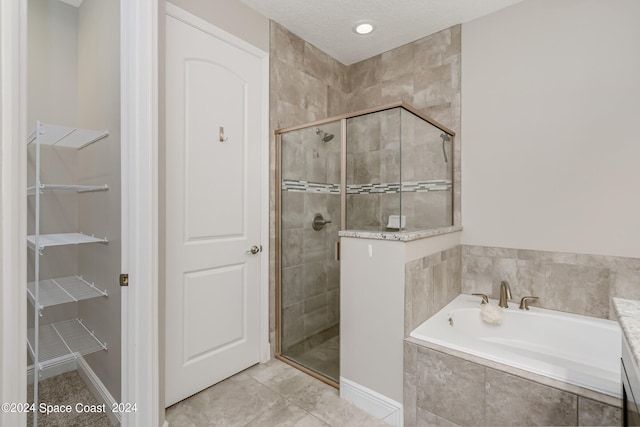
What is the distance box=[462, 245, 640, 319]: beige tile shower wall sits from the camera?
188 cm

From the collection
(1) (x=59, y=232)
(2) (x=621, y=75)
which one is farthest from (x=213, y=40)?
(2) (x=621, y=75)

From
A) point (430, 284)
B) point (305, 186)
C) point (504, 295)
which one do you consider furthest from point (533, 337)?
point (305, 186)

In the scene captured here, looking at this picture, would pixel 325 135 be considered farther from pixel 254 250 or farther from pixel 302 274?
pixel 302 274

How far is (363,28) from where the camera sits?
96.3 inches

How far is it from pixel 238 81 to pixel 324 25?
0.90 meters

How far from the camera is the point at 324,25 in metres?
2.44

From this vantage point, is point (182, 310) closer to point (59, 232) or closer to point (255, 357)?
point (255, 357)

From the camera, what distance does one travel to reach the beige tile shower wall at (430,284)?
A: 1.69 meters

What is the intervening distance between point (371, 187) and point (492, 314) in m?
1.17

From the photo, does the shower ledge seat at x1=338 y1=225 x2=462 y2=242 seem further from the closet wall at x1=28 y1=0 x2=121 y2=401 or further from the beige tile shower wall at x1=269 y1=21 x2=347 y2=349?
the closet wall at x1=28 y1=0 x2=121 y2=401

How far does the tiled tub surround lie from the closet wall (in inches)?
60.0

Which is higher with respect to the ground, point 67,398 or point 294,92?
point 294,92

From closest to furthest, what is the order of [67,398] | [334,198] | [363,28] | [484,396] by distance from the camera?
[484,396] → [67,398] → [334,198] → [363,28]

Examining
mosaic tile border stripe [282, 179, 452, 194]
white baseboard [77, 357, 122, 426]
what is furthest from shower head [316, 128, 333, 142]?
white baseboard [77, 357, 122, 426]
